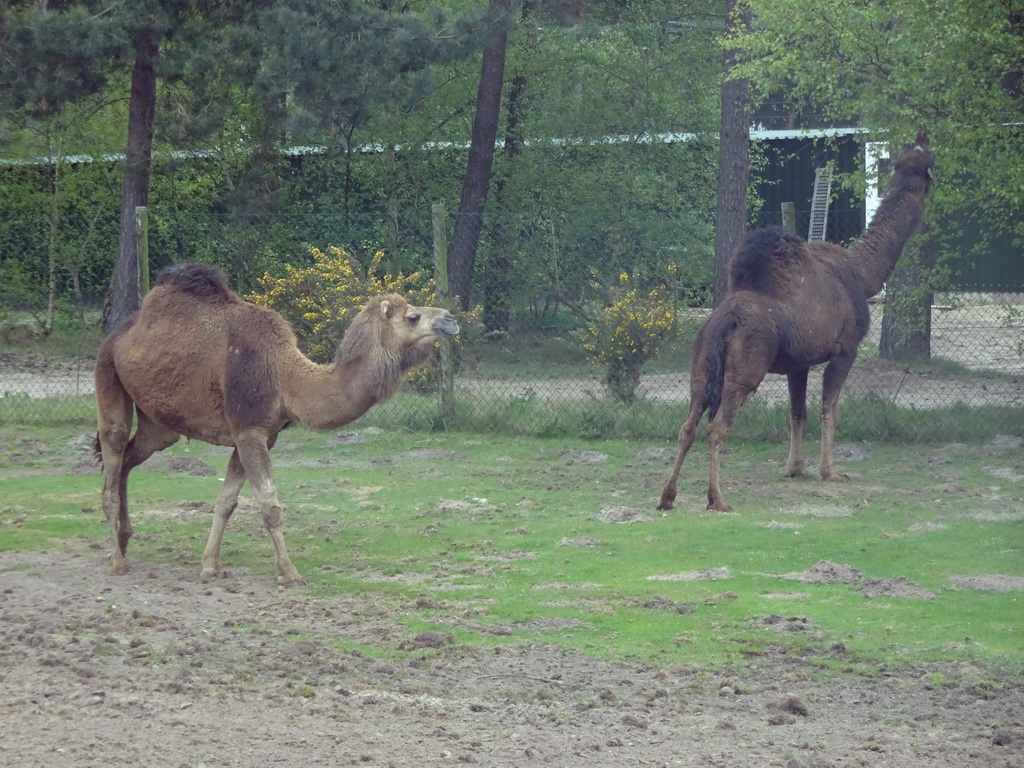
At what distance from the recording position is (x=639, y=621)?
22.5 ft

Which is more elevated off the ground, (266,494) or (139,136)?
(139,136)

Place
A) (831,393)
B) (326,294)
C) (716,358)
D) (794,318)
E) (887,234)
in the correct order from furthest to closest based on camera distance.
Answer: (326,294) < (887,234) < (831,393) < (794,318) < (716,358)

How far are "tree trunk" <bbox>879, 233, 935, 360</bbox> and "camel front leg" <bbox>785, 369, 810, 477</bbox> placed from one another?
210 centimetres

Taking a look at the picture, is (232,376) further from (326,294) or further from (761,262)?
(326,294)

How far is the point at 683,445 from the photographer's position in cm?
1005

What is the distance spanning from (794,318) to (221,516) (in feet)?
16.8

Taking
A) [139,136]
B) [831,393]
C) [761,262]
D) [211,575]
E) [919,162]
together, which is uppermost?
[139,136]

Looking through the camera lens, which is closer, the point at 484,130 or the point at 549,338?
the point at 549,338

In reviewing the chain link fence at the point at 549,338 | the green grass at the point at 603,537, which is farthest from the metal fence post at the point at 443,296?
the green grass at the point at 603,537

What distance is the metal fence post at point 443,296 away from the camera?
1342 cm

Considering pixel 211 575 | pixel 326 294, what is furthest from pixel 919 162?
pixel 211 575

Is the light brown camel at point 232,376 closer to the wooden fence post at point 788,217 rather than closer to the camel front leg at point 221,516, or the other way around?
the camel front leg at point 221,516

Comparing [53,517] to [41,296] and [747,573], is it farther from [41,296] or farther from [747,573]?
[41,296]

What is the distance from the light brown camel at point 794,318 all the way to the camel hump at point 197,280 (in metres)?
3.75
